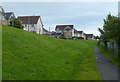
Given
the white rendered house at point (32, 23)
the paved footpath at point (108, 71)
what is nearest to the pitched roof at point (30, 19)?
the white rendered house at point (32, 23)

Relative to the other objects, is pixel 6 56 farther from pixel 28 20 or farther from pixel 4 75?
pixel 28 20

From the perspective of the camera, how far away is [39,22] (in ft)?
195

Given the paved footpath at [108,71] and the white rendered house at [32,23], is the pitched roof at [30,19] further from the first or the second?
the paved footpath at [108,71]

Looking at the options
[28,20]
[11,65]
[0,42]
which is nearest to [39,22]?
[28,20]

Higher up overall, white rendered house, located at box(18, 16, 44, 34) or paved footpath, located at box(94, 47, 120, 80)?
white rendered house, located at box(18, 16, 44, 34)

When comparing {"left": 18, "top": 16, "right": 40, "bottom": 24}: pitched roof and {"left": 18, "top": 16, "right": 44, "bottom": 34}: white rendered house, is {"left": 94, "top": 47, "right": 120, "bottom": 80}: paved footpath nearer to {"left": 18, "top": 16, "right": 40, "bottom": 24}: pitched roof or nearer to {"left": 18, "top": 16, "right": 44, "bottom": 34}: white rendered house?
{"left": 18, "top": 16, "right": 44, "bottom": 34}: white rendered house

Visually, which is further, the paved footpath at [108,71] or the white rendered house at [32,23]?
the white rendered house at [32,23]

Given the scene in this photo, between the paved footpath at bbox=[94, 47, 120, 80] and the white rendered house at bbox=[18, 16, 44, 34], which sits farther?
the white rendered house at bbox=[18, 16, 44, 34]

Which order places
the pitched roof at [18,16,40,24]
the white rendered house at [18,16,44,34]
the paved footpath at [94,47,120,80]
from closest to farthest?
the paved footpath at [94,47,120,80]
the white rendered house at [18,16,44,34]
the pitched roof at [18,16,40,24]

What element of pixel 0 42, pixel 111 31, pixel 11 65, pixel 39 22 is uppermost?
pixel 39 22

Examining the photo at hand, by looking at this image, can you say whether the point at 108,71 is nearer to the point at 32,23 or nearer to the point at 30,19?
the point at 32,23

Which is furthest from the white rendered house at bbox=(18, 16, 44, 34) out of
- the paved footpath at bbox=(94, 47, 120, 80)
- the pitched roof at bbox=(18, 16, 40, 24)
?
the paved footpath at bbox=(94, 47, 120, 80)

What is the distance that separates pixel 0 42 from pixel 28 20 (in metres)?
48.3

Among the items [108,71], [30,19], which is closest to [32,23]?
[30,19]
